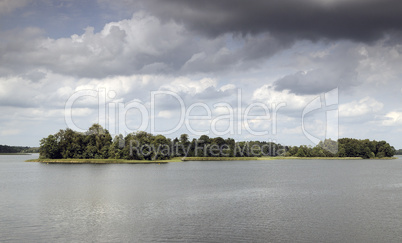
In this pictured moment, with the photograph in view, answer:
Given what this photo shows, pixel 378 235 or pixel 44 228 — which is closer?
pixel 378 235

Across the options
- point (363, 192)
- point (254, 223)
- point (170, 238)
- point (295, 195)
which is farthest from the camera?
point (363, 192)

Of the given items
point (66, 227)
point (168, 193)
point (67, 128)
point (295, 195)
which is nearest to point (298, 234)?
point (66, 227)

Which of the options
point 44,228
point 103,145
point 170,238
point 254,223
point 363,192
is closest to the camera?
point 170,238

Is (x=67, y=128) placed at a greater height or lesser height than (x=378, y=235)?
greater

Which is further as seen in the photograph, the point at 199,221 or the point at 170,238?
the point at 199,221

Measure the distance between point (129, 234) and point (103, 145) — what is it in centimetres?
15723

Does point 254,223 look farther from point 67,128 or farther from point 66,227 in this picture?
point 67,128

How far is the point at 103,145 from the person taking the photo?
184m

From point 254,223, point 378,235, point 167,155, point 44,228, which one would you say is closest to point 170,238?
point 254,223

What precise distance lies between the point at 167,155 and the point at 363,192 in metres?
129

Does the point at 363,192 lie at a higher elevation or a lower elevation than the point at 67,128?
lower

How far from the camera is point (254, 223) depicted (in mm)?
38344

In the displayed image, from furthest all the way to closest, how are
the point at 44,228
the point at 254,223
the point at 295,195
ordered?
the point at 295,195
the point at 254,223
the point at 44,228

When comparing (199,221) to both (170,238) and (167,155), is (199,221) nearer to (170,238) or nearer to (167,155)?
(170,238)
